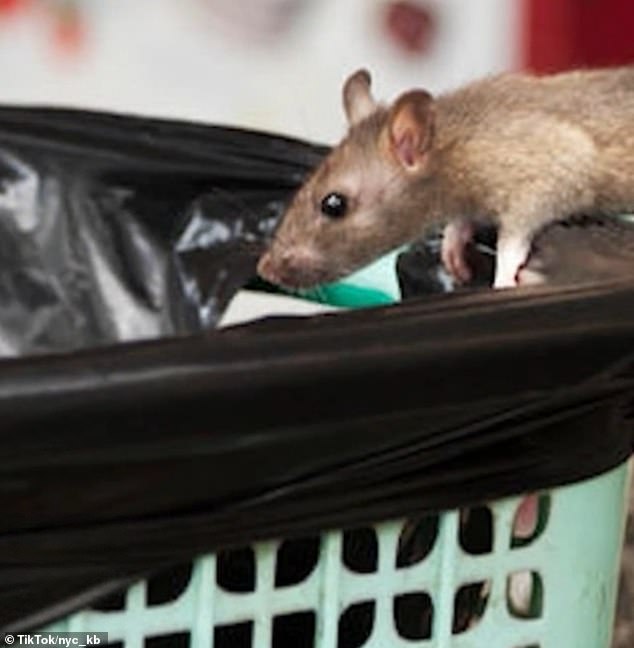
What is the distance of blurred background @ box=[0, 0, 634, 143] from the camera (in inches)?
57.7

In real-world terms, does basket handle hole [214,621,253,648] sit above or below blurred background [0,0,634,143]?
below

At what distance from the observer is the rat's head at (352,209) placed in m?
1.14

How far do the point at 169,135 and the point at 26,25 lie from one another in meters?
0.37

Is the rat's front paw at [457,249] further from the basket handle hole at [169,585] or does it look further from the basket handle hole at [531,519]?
the basket handle hole at [169,585]

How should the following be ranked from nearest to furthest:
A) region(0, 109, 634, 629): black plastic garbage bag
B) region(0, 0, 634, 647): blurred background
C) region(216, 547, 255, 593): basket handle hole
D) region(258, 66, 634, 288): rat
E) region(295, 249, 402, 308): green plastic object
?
region(0, 109, 634, 629): black plastic garbage bag → region(216, 547, 255, 593): basket handle hole → region(258, 66, 634, 288): rat → region(295, 249, 402, 308): green plastic object → region(0, 0, 634, 647): blurred background

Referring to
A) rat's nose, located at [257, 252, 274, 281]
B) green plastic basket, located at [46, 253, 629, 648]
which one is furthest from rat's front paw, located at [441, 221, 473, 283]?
green plastic basket, located at [46, 253, 629, 648]

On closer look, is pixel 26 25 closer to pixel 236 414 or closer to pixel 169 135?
pixel 169 135

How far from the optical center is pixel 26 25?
4.78ft

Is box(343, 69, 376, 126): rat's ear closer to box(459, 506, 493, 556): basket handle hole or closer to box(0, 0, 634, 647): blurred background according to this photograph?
box(0, 0, 634, 647): blurred background

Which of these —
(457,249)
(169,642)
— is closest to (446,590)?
(169,642)

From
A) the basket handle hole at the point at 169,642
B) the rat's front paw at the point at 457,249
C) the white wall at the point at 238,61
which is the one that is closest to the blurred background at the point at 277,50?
the white wall at the point at 238,61

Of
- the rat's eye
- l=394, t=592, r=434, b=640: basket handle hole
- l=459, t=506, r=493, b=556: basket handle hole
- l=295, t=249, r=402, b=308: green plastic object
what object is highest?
the rat's eye

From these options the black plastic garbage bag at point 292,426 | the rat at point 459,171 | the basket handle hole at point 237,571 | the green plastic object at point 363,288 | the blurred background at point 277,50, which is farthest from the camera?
the blurred background at point 277,50

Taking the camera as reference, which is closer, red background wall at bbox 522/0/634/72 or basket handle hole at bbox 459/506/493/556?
basket handle hole at bbox 459/506/493/556
